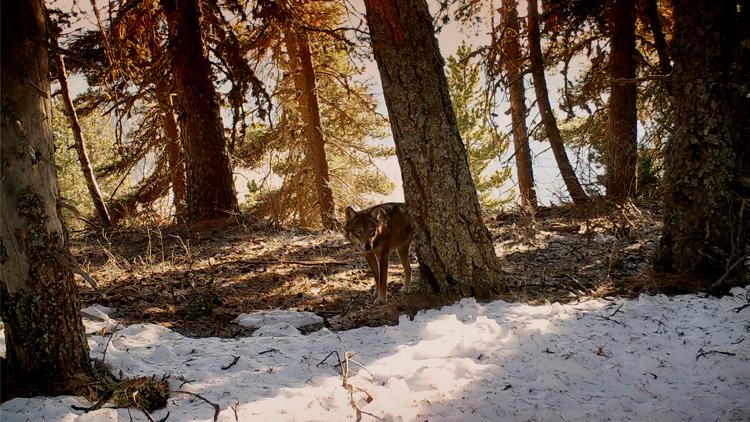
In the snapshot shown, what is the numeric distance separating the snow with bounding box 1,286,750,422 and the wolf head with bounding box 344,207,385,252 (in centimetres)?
165

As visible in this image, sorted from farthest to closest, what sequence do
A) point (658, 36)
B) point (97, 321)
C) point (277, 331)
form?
1. point (658, 36)
2. point (277, 331)
3. point (97, 321)

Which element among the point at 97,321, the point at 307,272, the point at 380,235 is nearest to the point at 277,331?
the point at 97,321

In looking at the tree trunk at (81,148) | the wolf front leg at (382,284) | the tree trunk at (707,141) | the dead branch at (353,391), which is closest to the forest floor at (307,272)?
the wolf front leg at (382,284)

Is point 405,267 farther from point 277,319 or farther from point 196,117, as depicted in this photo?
point 196,117

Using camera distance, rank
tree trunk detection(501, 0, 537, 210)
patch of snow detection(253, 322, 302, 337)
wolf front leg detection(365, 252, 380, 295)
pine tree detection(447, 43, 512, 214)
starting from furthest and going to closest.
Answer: pine tree detection(447, 43, 512, 214) < tree trunk detection(501, 0, 537, 210) < wolf front leg detection(365, 252, 380, 295) < patch of snow detection(253, 322, 302, 337)

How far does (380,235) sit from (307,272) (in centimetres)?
167

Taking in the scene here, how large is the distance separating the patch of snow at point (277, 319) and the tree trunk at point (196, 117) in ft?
16.5

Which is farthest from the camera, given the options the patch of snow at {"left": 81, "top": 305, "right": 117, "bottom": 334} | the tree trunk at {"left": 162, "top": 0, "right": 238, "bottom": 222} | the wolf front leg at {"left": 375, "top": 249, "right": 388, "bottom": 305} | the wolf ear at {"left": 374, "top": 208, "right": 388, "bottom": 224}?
the tree trunk at {"left": 162, "top": 0, "right": 238, "bottom": 222}

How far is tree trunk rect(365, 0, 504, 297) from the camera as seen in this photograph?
566cm

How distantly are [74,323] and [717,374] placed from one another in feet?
15.9

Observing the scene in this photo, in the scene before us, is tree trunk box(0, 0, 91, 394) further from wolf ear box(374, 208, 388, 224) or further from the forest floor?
wolf ear box(374, 208, 388, 224)

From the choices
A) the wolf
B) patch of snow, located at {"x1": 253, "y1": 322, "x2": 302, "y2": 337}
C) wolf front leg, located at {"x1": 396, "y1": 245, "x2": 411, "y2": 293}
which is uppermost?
the wolf

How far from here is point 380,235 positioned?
687 centimetres

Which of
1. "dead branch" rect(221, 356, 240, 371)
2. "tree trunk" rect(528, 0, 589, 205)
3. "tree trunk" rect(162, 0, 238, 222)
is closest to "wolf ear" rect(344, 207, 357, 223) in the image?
"dead branch" rect(221, 356, 240, 371)
